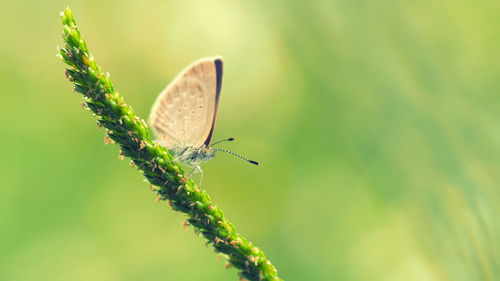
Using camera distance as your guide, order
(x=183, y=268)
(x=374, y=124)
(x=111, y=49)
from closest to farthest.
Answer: (x=374, y=124) → (x=183, y=268) → (x=111, y=49)

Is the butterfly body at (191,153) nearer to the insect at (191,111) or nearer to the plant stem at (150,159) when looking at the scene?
the insect at (191,111)

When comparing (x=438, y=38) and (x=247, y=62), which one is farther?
(x=247, y=62)

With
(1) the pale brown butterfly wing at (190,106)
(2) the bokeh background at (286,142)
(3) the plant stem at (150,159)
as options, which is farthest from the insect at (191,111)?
(3) the plant stem at (150,159)

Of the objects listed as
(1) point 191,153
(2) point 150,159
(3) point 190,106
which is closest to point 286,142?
(1) point 191,153

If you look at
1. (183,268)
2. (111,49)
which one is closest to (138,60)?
(111,49)

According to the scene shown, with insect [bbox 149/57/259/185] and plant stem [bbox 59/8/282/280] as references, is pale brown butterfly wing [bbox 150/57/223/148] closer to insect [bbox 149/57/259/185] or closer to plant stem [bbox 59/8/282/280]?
insect [bbox 149/57/259/185]

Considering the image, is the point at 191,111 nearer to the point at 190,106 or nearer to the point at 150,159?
the point at 190,106

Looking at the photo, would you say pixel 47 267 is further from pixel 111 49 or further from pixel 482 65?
pixel 482 65
